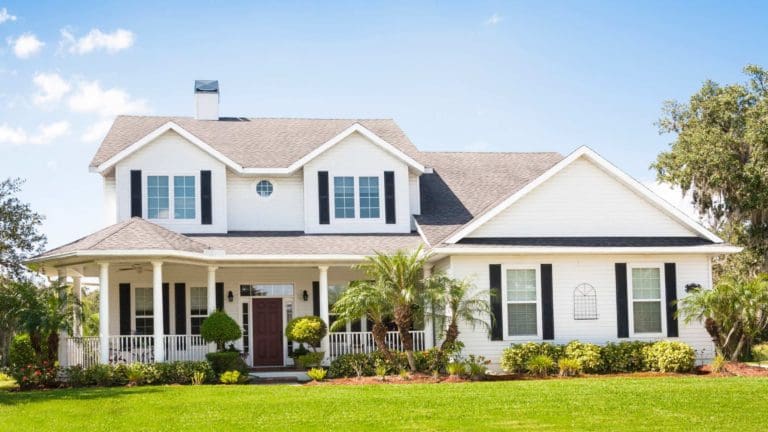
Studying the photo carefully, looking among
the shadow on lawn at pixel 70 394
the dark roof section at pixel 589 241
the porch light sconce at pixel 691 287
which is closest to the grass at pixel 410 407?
the shadow on lawn at pixel 70 394

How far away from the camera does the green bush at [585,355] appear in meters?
20.2

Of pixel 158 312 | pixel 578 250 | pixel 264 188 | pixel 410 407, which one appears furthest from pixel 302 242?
pixel 410 407

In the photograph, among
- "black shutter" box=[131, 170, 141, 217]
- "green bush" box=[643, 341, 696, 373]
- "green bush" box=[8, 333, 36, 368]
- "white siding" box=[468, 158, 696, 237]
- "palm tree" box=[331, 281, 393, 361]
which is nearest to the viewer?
"palm tree" box=[331, 281, 393, 361]

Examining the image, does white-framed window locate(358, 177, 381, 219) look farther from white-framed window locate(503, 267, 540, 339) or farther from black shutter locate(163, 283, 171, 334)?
black shutter locate(163, 283, 171, 334)

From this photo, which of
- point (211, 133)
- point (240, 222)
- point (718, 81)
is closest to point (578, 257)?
point (240, 222)

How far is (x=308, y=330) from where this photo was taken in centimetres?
2088

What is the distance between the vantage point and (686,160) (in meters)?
31.3

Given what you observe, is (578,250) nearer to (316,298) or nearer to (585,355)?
(585,355)

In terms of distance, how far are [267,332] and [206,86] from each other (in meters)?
8.47

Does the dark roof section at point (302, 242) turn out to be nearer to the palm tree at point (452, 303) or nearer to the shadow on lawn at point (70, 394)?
the palm tree at point (452, 303)

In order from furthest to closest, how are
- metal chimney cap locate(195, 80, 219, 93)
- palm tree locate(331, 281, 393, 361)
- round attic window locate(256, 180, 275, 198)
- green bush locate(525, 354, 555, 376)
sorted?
metal chimney cap locate(195, 80, 219, 93) < round attic window locate(256, 180, 275, 198) < green bush locate(525, 354, 555, 376) < palm tree locate(331, 281, 393, 361)

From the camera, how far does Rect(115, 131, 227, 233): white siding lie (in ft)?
75.5

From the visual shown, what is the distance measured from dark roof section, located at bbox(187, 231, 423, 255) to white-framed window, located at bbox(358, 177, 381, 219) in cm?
70

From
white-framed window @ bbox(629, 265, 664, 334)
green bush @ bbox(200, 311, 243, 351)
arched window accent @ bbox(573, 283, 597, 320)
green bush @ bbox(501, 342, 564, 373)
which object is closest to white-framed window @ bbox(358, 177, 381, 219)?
green bush @ bbox(200, 311, 243, 351)
